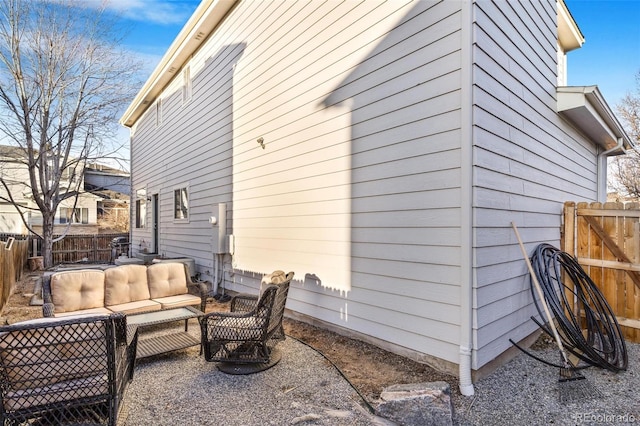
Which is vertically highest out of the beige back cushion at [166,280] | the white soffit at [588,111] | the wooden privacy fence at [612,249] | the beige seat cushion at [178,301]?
the white soffit at [588,111]

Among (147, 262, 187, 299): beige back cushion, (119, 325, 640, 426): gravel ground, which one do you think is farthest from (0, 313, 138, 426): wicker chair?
(147, 262, 187, 299): beige back cushion

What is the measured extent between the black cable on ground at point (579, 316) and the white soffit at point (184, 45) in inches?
279

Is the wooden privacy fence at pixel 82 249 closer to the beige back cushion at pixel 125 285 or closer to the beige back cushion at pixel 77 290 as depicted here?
the beige back cushion at pixel 125 285

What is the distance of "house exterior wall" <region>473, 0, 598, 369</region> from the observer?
3.17 m

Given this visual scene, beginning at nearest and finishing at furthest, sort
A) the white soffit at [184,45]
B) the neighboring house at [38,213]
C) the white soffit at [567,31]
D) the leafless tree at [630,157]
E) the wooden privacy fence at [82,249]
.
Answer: the white soffit at [567,31]
the white soffit at [184,45]
the wooden privacy fence at [82,249]
the leafless tree at [630,157]
the neighboring house at [38,213]

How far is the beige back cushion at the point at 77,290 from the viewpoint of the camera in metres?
4.28

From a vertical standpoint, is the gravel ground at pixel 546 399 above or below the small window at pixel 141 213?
below

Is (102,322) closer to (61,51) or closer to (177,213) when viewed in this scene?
(177,213)

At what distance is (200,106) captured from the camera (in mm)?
8258

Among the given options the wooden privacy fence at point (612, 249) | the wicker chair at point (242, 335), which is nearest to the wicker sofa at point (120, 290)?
the wicker chair at point (242, 335)

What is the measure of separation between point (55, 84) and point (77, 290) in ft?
27.7

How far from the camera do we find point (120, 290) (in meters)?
4.76

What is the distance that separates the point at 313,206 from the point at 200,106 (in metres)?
5.02

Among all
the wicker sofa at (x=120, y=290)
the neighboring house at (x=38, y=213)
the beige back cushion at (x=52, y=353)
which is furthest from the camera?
the neighboring house at (x=38, y=213)
